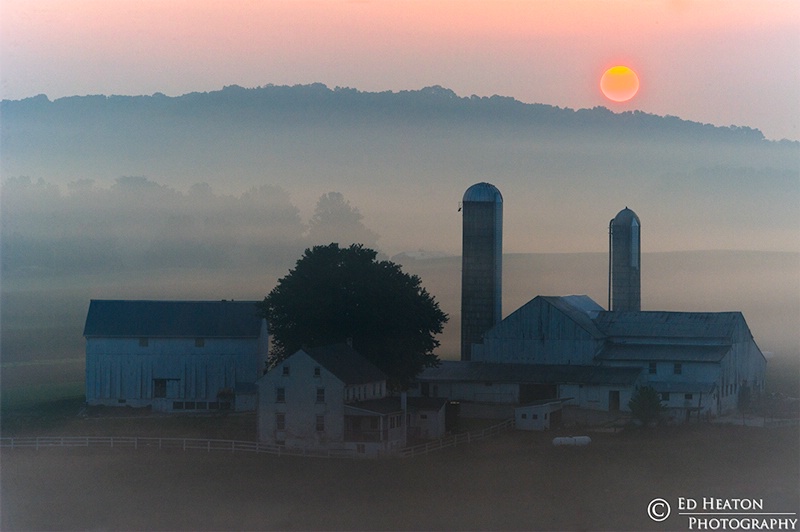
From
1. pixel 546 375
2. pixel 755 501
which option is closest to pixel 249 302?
pixel 546 375

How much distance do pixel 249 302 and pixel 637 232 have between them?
2778 centimetres

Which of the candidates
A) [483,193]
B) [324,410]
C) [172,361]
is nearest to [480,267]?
[483,193]

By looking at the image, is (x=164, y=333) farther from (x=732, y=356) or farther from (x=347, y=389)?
(x=732, y=356)

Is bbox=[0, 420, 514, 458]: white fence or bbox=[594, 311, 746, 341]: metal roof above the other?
bbox=[594, 311, 746, 341]: metal roof

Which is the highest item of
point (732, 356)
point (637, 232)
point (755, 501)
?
point (637, 232)

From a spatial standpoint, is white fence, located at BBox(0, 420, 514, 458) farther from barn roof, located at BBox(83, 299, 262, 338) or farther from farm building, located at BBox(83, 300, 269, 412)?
barn roof, located at BBox(83, 299, 262, 338)

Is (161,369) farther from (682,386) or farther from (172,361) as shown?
(682,386)

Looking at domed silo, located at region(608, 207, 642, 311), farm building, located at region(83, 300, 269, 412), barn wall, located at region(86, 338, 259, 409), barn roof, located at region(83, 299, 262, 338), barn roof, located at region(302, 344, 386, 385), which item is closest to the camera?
barn roof, located at region(302, 344, 386, 385)

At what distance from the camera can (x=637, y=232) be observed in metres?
95.8

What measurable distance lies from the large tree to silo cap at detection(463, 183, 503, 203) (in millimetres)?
9996

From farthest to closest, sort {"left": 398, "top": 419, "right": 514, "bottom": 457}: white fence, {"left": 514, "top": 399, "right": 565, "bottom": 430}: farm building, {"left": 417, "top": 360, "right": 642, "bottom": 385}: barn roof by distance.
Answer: {"left": 417, "top": 360, "right": 642, "bottom": 385}: barn roof
{"left": 514, "top": 399, "right": 565, "bottom": 430}: farm building
{"left": 398, "top": 419, "right": 514, "bottom": 457}: white fence

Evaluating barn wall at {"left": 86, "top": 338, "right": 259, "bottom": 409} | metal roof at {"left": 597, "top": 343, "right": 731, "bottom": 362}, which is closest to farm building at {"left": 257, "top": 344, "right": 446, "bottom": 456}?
barn wall at {"left": 86, "top": 338, "right": 259, "bottom": 409}

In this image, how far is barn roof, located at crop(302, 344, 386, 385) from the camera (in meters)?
67.1

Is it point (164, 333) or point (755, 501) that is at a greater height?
point (164, 333)
